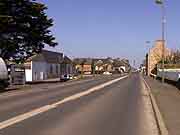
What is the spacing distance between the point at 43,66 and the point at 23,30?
217 feet

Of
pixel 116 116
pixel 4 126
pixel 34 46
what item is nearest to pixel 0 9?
pixel 34 46

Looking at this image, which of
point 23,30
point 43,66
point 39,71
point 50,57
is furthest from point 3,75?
point 50,57

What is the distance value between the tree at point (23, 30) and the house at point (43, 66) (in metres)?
33.7

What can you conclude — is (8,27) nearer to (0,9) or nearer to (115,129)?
(0,9)

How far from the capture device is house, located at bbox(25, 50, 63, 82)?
109 metres

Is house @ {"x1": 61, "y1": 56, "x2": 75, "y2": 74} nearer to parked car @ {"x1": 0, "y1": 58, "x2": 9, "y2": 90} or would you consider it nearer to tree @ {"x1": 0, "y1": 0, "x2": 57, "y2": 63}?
tree @ {"x1": 0, "y1": 0, "x2": 57, "y2": 63}

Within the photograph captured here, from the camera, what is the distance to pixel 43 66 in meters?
124

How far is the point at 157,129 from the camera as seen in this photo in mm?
14766

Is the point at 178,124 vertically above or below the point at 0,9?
below

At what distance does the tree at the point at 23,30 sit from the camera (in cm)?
5691

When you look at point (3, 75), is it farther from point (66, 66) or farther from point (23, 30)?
point (66, 66)

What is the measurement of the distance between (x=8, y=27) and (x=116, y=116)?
38.8m

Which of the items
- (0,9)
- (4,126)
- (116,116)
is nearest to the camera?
(4,126)

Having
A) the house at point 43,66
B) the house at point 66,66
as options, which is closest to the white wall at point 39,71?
the house at point 43,66
